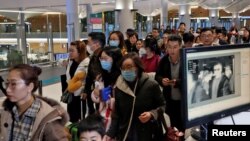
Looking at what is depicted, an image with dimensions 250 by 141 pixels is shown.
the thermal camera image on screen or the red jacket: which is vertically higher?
the thermal camera image on screen

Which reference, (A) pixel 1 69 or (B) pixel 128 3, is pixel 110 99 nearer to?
(A) pixel 1 69

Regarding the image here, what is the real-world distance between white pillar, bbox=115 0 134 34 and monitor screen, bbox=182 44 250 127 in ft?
35.8

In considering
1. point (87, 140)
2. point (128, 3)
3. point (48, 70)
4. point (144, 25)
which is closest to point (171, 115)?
point (87, 140)

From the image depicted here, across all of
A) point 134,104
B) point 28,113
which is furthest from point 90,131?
point 134,104

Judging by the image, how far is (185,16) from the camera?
2527 centimetres

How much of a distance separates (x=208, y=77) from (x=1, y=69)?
27.5 ft

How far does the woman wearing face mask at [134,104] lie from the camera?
10.9 feet

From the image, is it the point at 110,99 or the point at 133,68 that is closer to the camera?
the point at 133,68

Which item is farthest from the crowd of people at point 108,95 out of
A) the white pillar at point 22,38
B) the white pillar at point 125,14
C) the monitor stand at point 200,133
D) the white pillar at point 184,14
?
the white pillar at point 184,14

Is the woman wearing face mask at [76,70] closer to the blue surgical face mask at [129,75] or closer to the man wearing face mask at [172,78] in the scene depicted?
the man wearing face mask at [172,78]

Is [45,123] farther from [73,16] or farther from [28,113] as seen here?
[73,16]

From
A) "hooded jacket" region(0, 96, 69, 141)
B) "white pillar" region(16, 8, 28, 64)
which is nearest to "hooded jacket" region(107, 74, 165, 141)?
"hooded jacket" region(0, 96, 69, 141)

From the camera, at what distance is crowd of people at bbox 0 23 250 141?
234 cm

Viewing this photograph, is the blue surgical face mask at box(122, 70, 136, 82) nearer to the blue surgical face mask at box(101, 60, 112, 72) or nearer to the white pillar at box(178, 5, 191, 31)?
the blue surgical face mask at box(101, 60, 112, 72)
